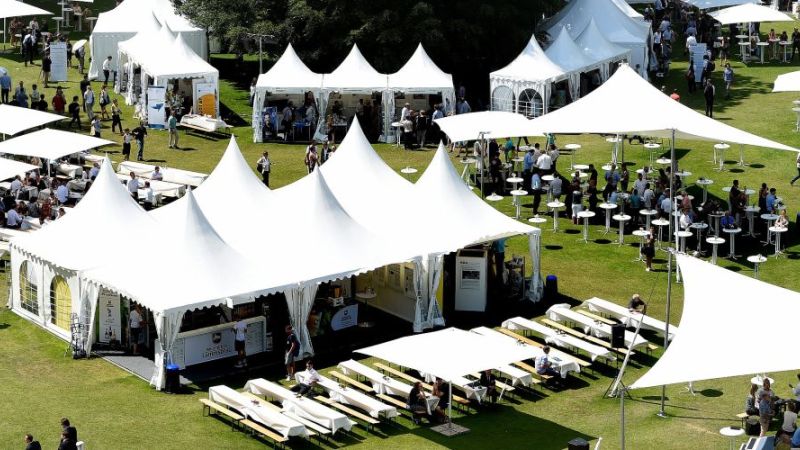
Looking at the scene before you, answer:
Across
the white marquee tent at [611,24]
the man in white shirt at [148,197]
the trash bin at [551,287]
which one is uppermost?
the white marquee tent at [611,24]

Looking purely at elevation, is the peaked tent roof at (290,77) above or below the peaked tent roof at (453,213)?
above

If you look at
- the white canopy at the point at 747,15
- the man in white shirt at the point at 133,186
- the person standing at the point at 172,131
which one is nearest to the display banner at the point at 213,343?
the man in white shirt at the point at 133,186

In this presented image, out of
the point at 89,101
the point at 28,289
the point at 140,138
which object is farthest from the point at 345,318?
the point at 89,101

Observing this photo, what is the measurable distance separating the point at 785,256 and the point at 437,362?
50.1ft

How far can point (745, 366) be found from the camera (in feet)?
89.2

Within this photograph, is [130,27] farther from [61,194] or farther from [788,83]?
[788,83]

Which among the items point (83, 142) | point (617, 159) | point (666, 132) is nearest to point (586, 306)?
point (666, 132)

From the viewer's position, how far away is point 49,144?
46.7 metres

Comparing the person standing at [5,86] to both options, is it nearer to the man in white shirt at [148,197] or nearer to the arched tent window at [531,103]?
the man in white shirt at [148,197]

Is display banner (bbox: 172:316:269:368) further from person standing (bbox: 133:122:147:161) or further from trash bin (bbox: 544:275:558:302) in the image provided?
person standing (bbox: 133:122:147:161)

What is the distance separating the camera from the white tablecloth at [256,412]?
3017cm

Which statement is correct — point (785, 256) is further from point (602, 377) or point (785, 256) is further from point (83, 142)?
point (83, 142)

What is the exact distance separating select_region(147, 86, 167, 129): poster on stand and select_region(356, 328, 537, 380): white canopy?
24.5 m

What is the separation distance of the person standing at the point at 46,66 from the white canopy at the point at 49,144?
1216 centimetres
